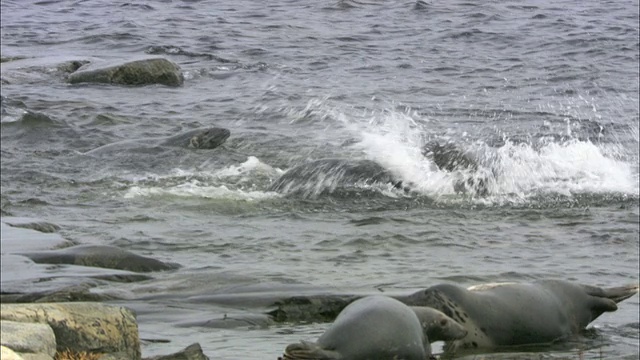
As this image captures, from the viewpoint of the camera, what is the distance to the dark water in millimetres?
8602

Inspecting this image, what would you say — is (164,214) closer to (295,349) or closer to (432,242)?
(432,242)

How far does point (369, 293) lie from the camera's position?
7.63 m

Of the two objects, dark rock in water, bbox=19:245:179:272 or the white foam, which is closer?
dark rock in water, bbox=19:245:179:272

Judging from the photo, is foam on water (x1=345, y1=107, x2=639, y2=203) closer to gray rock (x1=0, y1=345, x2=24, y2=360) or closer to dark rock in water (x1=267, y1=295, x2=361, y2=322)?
dark rock in water (x1=267, y1=295, x2=361, y2=322)

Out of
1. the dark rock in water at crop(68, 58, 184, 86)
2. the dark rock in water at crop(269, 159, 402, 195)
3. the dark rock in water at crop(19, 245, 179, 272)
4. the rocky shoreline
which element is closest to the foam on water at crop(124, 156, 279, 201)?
the dark rock in water at crop(269, 159, 402, 195)

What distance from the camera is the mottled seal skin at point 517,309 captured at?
21.9 feet

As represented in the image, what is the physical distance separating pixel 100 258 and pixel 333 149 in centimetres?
629

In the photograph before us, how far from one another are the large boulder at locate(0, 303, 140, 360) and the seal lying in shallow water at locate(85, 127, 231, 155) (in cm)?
787

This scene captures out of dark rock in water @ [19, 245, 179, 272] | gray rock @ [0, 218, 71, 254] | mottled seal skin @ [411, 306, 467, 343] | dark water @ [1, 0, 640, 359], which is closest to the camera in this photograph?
mottled seal skin @ [411, 306, 467, 343]

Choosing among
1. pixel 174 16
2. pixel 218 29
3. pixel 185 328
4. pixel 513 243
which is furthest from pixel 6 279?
pixel 174 16

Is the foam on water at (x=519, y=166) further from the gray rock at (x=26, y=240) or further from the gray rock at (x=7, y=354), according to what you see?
the gray rock at (x=7, y=354)

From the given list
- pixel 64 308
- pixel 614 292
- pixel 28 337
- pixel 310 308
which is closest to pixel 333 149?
pixel 310 308

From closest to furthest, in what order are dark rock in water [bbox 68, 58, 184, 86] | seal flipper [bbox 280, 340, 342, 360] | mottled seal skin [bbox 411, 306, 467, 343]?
1. seal flipper [bbox 280, 340, 342, 360]
2. mottled seal skin [bbox 411, 306, 467, 343]
3. dark rock in water [bbox 68, 58, 184, 86]

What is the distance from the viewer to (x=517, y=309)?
22.3 ft
